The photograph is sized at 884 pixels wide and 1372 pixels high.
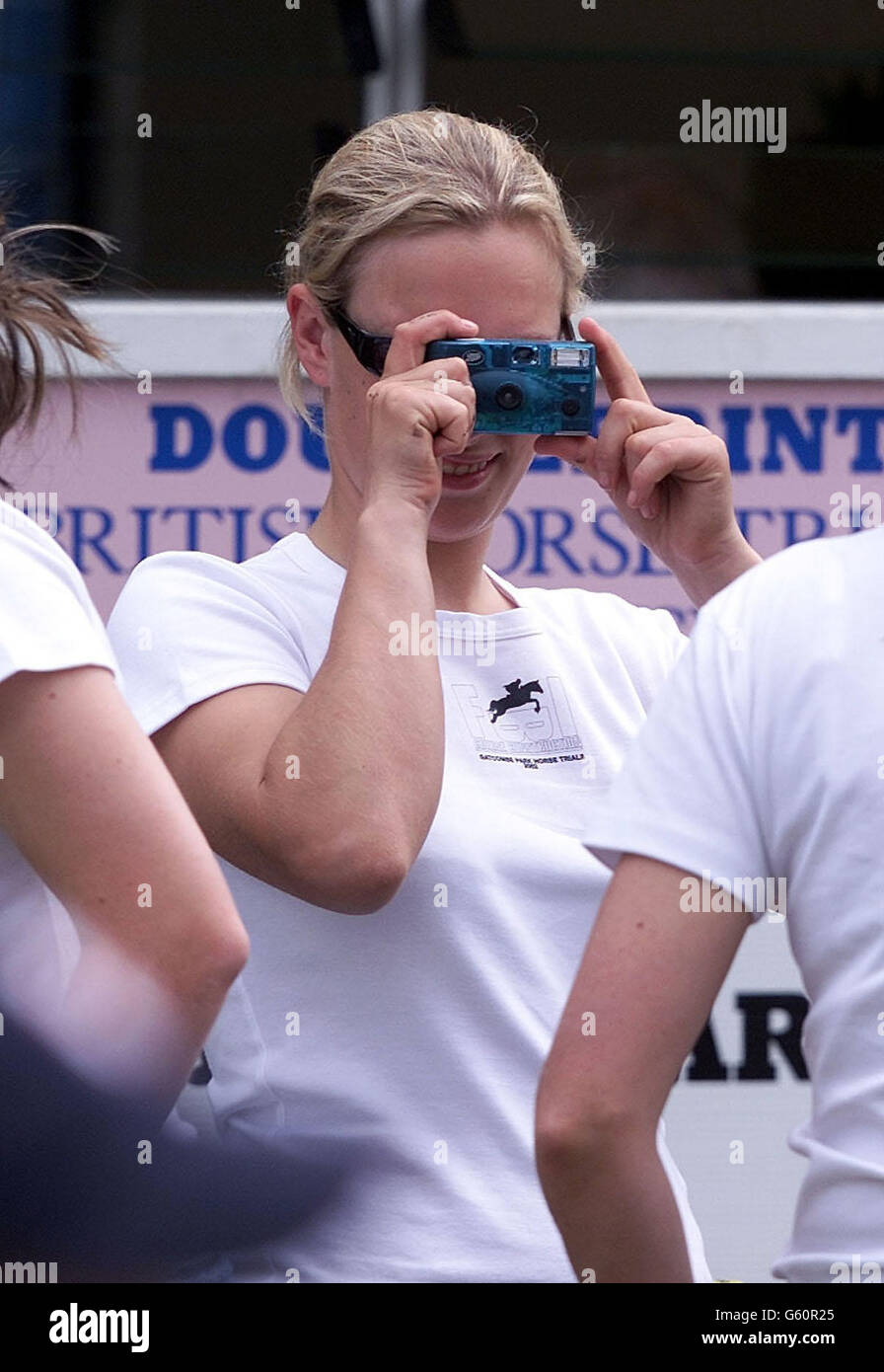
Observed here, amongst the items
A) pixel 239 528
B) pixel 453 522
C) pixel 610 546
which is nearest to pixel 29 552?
pixel 453 522

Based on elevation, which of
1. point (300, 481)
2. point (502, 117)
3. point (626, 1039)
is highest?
point (502, 117)

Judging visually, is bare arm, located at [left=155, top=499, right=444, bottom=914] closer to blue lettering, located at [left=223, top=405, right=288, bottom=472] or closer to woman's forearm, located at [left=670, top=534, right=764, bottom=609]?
woman's forearm, located at [left=670, top=534, right=764, bottom=609]

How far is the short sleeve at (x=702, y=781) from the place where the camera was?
3.44 ft

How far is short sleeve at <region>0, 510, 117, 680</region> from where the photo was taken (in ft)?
3.53

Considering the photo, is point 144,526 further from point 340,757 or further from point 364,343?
point 340,757

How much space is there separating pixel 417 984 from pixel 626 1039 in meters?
0.35

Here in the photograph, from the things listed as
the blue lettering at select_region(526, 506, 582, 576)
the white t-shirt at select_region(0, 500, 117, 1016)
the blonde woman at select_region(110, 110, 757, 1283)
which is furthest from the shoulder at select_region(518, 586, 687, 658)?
the blue lettering at select_region(526, 506, 582, 576)

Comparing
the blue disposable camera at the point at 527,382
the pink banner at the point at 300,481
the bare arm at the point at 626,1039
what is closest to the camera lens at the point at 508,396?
the blue disposable camera at the point at 527,382

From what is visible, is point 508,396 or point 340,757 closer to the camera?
point 340,757

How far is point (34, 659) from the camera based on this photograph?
1.07 m

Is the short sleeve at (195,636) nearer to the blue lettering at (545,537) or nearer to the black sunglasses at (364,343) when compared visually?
the black sunglasses at (364,343)

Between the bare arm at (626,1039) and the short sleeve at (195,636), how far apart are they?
1.56 feet

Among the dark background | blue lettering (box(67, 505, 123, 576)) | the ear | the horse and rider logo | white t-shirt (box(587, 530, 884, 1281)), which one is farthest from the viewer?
the dark background
